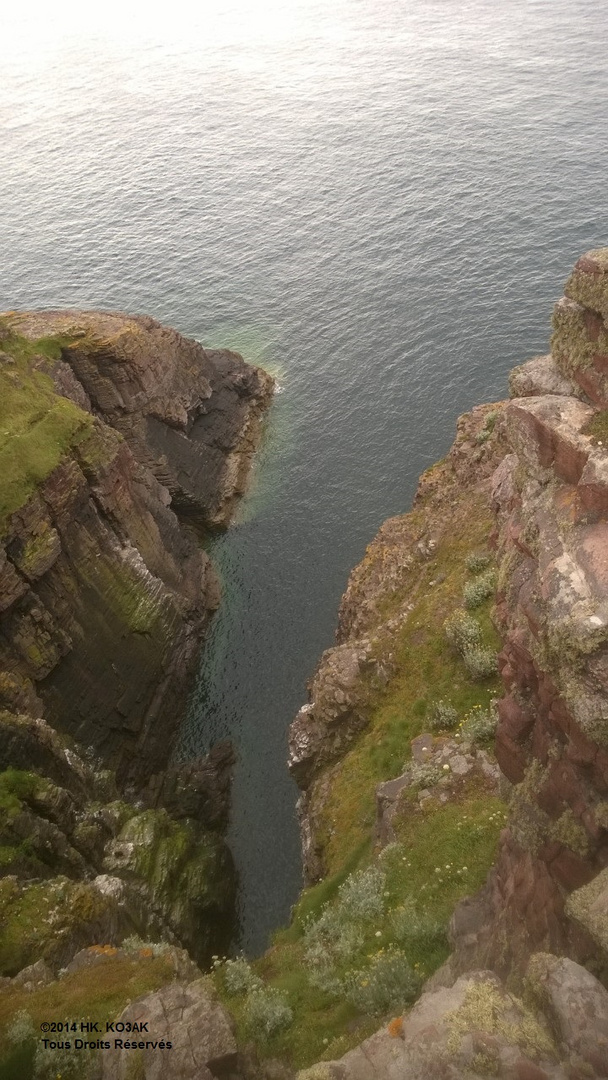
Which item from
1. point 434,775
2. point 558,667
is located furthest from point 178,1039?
point 558,667

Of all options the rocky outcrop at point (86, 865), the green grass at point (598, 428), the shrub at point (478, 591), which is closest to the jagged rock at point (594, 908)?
the green grass at point (598, 428)

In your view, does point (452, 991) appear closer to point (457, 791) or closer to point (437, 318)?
point (457, 791)

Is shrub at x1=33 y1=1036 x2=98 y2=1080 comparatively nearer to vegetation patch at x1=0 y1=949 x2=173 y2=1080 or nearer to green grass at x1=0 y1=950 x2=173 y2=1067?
vegetation patch at x1=0 y1=949 x2=173 y2=1080

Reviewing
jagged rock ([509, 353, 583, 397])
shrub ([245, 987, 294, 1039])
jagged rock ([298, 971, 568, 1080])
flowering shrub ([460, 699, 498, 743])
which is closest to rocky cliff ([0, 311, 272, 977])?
shrub ([245, 987, 294, 1039])

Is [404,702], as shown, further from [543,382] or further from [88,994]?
[543,382]

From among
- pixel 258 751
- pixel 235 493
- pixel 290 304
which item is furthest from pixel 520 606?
pixel 290 304

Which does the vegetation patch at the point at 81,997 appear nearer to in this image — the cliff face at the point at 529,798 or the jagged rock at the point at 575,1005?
the cliff face at the point at 529,798

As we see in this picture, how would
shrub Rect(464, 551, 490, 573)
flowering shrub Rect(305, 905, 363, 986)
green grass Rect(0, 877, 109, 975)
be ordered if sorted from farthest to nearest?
shrub Rect(464, 551, 490, 573) < green grass Rect(0, 877, 109, 975) < flowering shrub Rect(305, 905, 363, 986)
